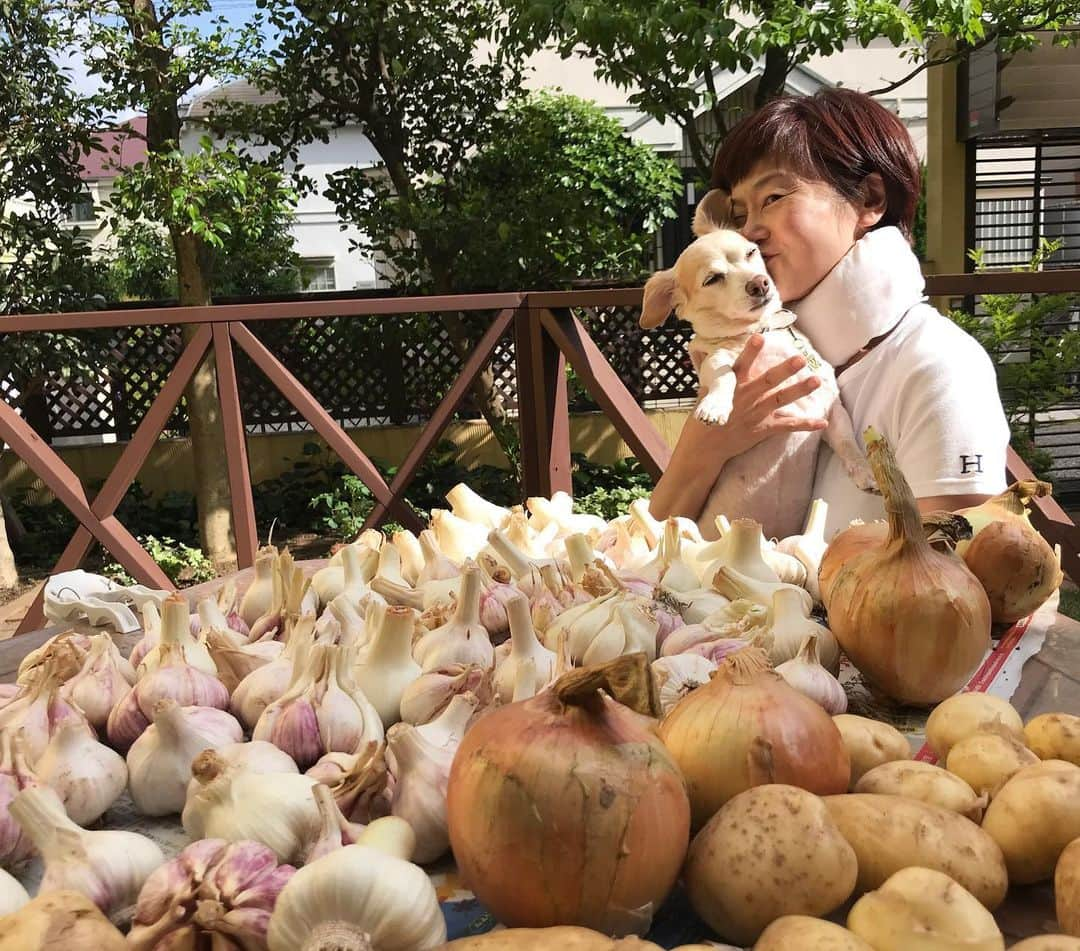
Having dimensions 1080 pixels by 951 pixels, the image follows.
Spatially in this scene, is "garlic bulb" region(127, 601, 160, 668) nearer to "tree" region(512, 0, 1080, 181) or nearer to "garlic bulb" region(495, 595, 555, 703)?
"garlic bulb" region(495, 595, 555, 703)

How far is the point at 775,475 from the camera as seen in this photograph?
1.68m

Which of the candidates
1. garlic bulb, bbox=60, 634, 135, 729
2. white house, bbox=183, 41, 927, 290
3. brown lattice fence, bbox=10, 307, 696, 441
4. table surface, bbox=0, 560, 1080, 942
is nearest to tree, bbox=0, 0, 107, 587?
brown lattice fence, bbox=10, 307, 696, 441

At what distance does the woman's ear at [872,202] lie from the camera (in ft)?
5.26

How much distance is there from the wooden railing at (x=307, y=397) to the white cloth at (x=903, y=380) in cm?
89

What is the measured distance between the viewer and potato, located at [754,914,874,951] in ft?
1.65

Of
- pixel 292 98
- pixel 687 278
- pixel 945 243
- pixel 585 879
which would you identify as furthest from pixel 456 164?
pixel 585 879

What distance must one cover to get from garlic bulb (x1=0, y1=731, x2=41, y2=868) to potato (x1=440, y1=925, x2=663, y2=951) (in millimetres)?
345

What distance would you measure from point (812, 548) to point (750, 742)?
697 mm

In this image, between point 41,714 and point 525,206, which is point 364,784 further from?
point 525,206

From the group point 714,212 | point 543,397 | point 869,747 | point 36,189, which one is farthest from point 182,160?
point 869,747

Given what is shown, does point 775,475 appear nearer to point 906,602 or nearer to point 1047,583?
point 1047,583

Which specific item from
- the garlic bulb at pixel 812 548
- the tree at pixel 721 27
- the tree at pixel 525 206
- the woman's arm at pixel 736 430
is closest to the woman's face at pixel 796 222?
the woman's arm at pixel 736 430

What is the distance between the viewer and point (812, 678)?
0.85m

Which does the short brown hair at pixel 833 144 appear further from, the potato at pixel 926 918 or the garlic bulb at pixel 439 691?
the potato at pixel 926 918
